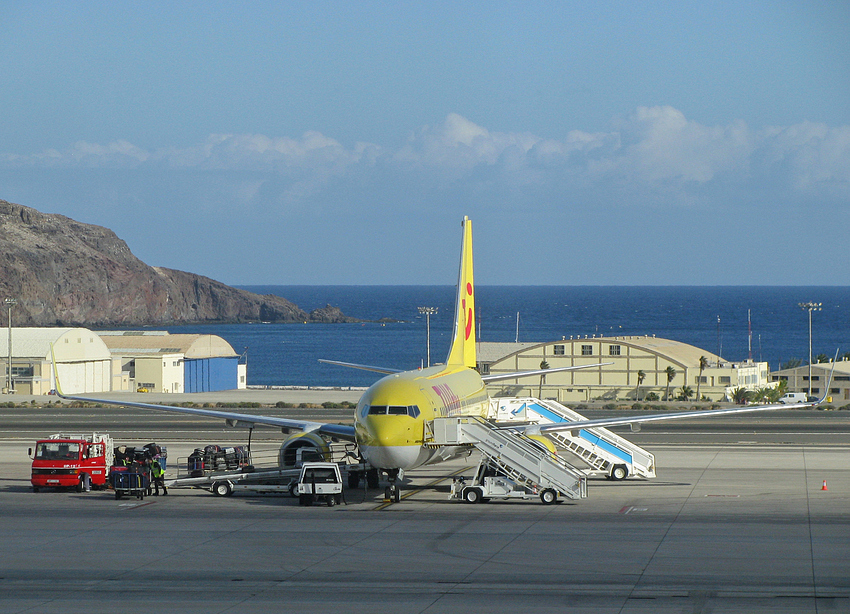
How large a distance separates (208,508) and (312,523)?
5783 mm

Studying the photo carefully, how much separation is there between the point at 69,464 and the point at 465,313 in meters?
22.3

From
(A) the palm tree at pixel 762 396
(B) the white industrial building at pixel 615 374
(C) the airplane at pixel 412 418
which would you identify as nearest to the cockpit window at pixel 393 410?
(C) the airplane at pixel 412 418

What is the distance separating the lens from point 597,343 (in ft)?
379

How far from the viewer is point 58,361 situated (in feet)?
361

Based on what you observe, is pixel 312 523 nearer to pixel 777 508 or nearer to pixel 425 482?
pixel 425 482

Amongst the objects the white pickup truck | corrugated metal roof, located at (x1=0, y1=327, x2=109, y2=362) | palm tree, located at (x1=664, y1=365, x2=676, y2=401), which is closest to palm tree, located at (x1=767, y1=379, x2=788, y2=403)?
palm tree, located at (x1=664, y1=365, x2=676, y2=401)

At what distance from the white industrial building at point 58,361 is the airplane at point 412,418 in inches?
2656

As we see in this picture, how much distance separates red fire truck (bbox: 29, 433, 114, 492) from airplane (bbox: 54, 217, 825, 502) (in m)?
2.27

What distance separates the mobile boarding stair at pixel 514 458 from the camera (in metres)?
40.1

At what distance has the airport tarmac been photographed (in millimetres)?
24000

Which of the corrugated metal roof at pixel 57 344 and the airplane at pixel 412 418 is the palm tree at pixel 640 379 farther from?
the corrugated metal roof at pixel 57 344

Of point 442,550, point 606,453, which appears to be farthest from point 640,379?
point 442,550

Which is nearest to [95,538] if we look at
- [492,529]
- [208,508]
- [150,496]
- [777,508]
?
[208,508]

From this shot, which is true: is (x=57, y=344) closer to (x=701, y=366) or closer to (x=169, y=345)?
(x=169, y=345)
